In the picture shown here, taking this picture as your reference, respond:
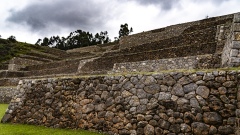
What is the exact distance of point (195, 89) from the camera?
5.05 meters

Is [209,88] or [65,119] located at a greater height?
[209,88]

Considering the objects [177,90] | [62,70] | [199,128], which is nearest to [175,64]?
[177,90]

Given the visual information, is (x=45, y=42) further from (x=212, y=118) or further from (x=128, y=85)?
(x=212, y=118)

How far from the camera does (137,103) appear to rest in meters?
5.84

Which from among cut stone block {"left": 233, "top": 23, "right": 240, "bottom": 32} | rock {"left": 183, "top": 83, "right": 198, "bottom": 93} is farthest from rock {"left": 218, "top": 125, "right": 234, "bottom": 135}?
cut stone block {"left": 233, "top": 23, "right": 240, "bottom": 32}

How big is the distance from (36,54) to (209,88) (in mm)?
29638

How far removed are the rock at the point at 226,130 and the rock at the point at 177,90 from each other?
100 cm

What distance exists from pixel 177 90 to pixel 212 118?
0.90 m

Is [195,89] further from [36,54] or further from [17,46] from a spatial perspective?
[17,46]

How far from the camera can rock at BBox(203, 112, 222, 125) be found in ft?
15.4

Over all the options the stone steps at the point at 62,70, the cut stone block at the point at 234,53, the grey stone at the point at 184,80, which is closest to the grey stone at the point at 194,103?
the grey stone at the point at 184,80

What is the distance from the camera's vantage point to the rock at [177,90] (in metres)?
5.24

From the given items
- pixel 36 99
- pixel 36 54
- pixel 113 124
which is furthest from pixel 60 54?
pixel 113 124

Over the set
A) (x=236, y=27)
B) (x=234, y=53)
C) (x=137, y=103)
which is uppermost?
(x=236, y=27)
